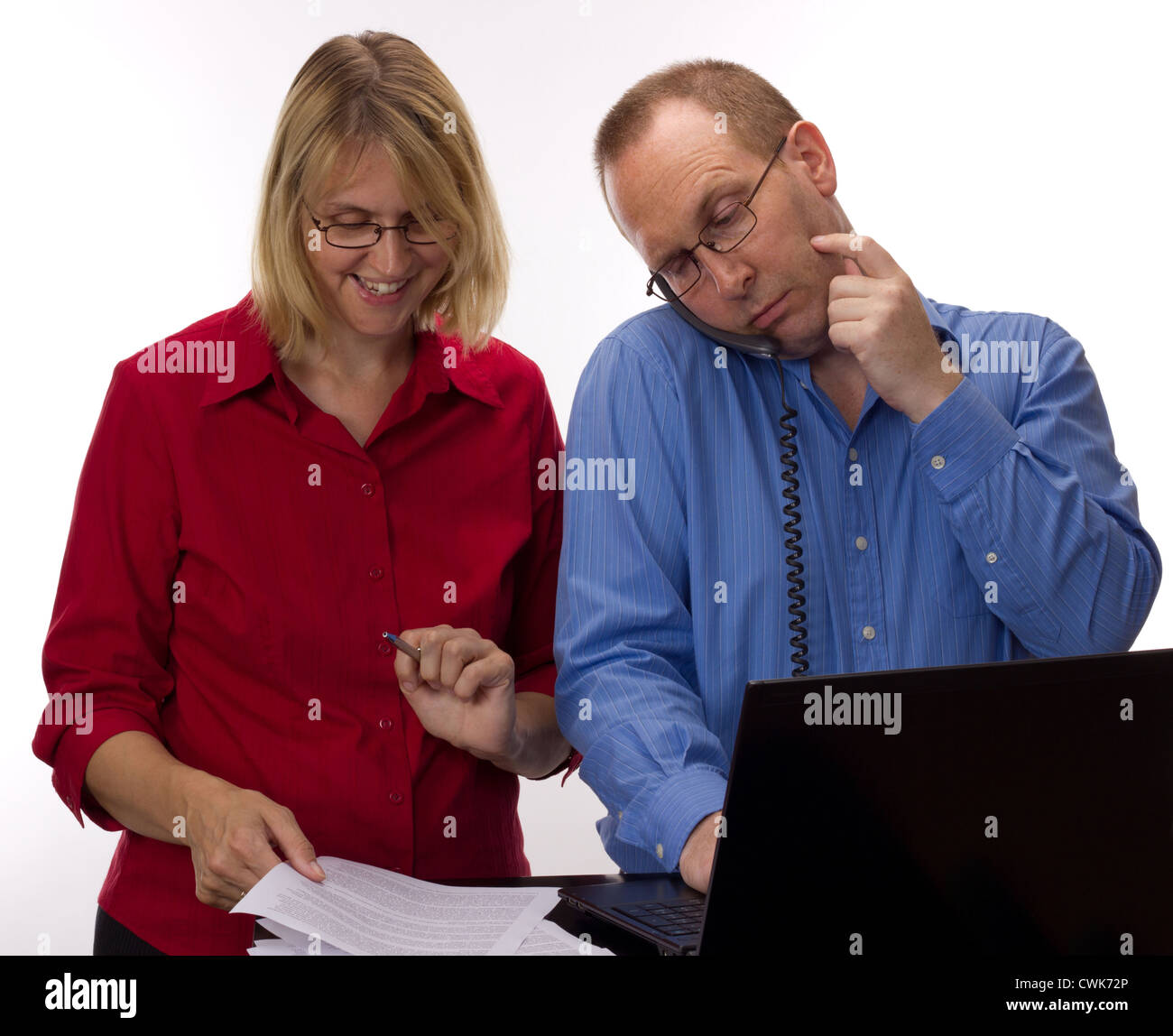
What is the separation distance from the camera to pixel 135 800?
5.87 ft

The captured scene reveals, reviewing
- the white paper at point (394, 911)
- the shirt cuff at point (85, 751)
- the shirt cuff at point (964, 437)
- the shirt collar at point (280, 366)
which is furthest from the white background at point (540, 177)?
the white paper at point (394, 911)

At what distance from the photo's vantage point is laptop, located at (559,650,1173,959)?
3.47 ft

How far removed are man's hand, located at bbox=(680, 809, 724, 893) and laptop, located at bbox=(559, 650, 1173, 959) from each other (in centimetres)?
29

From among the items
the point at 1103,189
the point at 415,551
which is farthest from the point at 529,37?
the point at 415,551

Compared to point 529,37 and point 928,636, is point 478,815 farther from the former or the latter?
point 529,37

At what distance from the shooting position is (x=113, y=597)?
1.89m

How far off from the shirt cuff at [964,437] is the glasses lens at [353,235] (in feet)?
2.95

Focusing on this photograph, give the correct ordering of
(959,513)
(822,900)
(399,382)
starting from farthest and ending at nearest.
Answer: (399,382) → (959,513) → (822,900)

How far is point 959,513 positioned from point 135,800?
127 cm

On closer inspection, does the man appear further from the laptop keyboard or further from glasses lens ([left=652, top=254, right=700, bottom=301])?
the laptop keyboard

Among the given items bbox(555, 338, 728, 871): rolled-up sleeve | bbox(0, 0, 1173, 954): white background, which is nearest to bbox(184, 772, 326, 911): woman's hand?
bbox(555, 338, 728, 871): rolled-up sleeve

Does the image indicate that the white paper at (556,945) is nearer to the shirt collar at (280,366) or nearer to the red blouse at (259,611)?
the red blouse at (259,611)

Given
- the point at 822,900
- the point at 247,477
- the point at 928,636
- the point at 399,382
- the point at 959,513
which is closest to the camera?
the point at 822,900

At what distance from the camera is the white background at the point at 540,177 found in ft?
13.7
